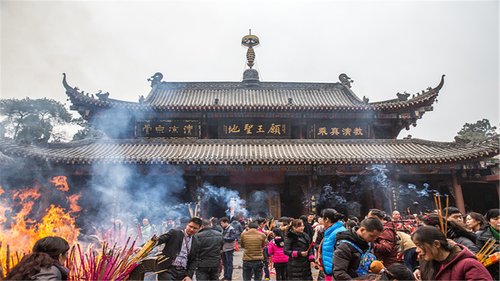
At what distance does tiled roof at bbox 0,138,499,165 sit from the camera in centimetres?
1097

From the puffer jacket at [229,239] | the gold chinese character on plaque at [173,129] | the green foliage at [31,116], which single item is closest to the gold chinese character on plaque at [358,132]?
the gold chinese character on plaque at [173,129]

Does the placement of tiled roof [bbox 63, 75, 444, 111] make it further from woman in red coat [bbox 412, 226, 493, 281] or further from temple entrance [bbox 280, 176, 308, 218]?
woman in red coat [bbox 412, 226, 493, 281]

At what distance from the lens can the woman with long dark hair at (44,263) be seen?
7.04 ft

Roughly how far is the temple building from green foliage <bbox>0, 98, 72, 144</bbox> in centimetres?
2968

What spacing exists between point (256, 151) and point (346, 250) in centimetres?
→ 971

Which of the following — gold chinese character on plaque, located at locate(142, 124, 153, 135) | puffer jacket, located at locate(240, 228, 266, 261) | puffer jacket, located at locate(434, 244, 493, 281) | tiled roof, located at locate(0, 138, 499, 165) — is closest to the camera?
puffer jacket, located at locate(434, 244, 493, 281)

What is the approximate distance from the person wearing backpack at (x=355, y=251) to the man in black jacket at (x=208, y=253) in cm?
265

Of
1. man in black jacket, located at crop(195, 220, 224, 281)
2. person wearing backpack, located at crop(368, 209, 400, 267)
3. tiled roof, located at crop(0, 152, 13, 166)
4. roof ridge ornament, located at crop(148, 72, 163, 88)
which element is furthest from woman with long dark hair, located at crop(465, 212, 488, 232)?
roof ridge ornament, located at crop(148, 72, 163, 88)

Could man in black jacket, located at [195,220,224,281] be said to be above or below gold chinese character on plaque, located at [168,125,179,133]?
below

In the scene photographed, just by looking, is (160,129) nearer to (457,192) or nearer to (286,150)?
(286,150)

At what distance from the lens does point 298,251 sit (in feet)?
15.9

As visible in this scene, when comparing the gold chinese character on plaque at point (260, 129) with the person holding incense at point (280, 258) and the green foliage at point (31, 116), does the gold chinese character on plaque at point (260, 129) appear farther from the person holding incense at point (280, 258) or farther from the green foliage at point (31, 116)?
the green foliage at point (31, 116)

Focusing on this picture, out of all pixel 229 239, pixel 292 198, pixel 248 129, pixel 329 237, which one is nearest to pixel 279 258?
pixel 229 239

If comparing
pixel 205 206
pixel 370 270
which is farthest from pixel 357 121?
pixel 370 270
